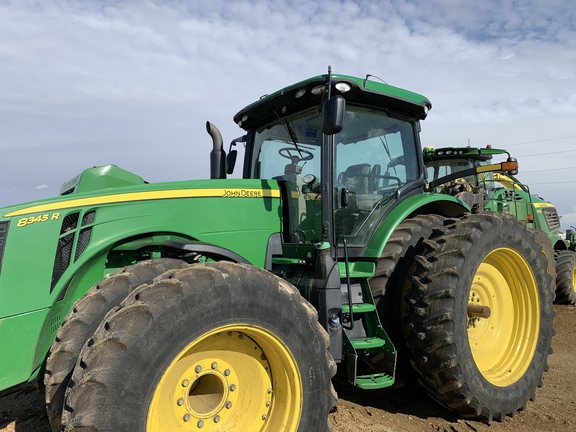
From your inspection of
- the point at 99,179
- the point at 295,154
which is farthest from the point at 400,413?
the point at 99,179

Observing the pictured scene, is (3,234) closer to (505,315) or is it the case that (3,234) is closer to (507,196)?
(505,315)

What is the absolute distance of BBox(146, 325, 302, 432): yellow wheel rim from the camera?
8.32ft

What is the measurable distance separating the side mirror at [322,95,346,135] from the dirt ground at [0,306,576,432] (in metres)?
2.02

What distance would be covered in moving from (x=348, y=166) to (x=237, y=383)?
73.2 inches

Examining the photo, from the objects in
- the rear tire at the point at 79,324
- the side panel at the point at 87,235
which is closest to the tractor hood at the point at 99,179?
the side panel at the point at 87,235

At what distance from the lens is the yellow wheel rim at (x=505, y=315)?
13.0 ft

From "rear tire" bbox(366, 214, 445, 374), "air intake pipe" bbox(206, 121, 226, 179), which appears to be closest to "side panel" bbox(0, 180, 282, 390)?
"air intake pipe" bbox(206, 121, 226, 179)

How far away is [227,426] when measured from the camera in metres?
2.65

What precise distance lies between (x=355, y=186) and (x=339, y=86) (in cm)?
80

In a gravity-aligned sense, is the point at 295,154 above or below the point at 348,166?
above

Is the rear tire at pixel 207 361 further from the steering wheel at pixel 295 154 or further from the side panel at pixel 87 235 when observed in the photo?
the steering wheel at pixel 295 154

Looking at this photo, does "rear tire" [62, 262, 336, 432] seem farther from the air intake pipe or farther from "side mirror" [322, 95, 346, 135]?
the air intake pipe

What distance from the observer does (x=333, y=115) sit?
120 inches

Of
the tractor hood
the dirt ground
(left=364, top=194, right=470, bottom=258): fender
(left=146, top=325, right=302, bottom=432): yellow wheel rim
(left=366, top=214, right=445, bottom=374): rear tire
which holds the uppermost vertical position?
the tractor hood
